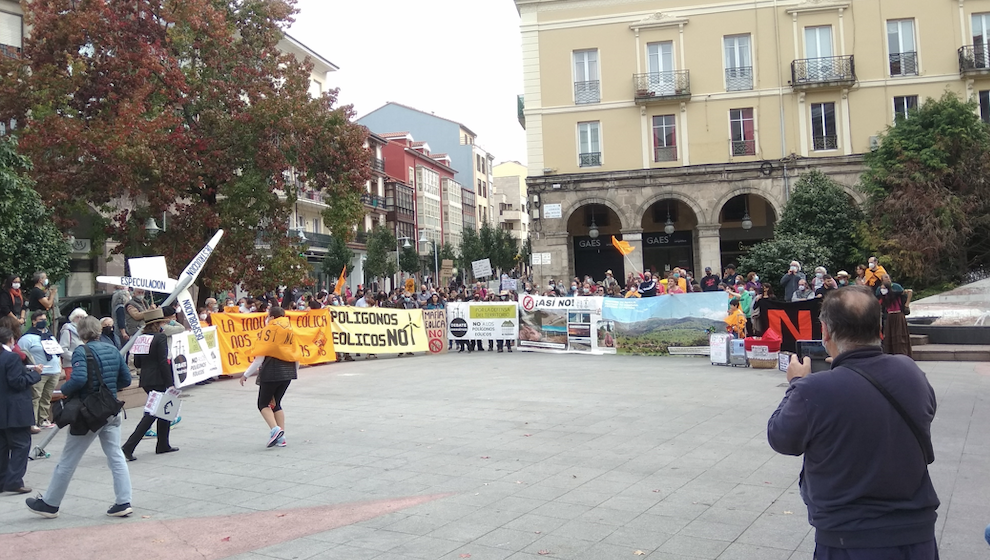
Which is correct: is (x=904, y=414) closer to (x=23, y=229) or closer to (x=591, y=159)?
(x=23, y=229)

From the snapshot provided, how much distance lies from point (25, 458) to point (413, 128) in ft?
267

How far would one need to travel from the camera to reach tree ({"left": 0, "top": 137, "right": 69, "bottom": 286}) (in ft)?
52.5

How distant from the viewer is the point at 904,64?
109ft

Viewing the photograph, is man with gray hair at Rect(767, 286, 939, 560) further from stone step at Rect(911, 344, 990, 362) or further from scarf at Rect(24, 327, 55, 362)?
stone step at Rect(911, 344, 990, 362)

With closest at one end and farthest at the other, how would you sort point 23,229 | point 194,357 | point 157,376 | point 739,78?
1. point 157,376
2. point 194,357
3. point 23,229
4. point 739,78

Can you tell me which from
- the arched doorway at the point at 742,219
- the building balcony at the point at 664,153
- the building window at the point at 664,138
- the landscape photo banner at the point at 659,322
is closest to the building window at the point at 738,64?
the building window at the point at 664,138

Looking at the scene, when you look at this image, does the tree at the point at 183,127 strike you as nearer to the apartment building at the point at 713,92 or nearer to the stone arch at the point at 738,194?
the apartment building at the point at 713,92

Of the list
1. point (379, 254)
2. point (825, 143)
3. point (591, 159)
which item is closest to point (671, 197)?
point (591, 159)

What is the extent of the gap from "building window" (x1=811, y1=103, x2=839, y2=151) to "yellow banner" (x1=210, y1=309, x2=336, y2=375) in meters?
23.7

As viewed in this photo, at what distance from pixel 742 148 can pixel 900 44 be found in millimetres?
7701

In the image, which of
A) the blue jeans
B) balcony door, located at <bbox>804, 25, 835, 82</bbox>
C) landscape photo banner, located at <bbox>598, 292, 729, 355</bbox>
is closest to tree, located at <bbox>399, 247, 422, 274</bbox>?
balcony door, located at <bbox>804, 25, 835, 82</bbox>

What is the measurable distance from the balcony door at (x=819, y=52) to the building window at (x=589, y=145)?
9.35m

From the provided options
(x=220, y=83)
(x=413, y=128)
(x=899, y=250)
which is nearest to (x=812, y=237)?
(x=899, y=250)

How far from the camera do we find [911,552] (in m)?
3.02
